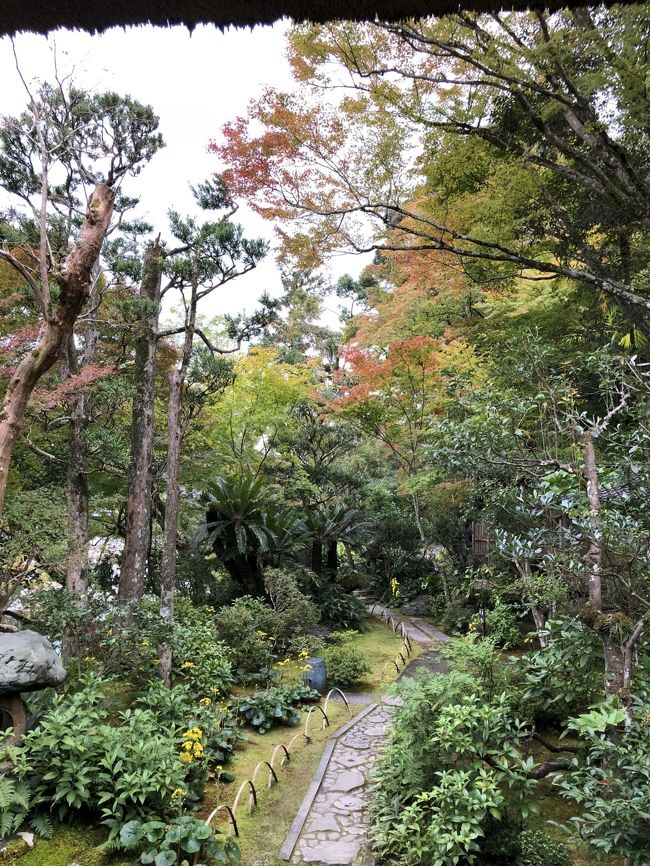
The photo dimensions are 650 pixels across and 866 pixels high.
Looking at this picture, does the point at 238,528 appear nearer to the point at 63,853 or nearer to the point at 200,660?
the point at 200,660

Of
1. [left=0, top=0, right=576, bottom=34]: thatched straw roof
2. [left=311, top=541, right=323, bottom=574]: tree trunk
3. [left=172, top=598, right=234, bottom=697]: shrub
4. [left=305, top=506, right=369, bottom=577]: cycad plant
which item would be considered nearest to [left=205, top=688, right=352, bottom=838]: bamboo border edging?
[left=172, top=598, right=234, bottom=697]: shrub

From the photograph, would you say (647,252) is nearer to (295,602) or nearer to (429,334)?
(429,334)

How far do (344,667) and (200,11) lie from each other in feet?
29.7

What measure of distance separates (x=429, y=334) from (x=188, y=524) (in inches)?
316

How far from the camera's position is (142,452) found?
342 inches

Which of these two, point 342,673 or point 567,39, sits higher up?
point 567,39

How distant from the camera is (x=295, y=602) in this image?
1005 cm

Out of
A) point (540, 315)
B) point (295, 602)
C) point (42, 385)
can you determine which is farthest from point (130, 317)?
point (540, 315)

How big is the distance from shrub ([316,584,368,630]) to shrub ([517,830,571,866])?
8.46 meters

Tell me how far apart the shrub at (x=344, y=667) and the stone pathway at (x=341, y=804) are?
1080 millimetres

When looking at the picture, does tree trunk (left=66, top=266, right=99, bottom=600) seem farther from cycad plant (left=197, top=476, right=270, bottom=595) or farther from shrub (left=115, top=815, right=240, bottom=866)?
shrub (left=115, top=815, right=240, bottom=866)

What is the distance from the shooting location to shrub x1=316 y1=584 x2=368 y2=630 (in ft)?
40.0

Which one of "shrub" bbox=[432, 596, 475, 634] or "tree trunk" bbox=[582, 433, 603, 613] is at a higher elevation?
"tree trunk" bbox=[582, 433, 603, 613]

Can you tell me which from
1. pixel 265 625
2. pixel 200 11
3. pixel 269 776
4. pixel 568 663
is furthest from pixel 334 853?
pixel 200 11
